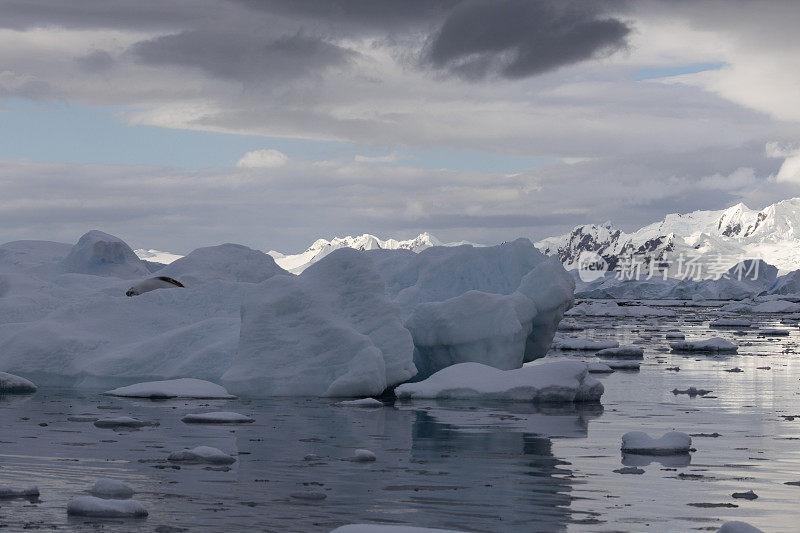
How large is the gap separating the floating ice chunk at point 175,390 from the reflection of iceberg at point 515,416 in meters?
A: 3.94

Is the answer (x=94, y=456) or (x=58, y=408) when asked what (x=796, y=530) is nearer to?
(x=94, y=456)

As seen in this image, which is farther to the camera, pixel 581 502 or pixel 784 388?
pixel 784 388

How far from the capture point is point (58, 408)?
Answer: 18984mm

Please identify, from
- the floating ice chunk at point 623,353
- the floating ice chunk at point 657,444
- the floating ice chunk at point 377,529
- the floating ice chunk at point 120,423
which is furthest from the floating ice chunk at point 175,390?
the floating ice chunk at point 623,353

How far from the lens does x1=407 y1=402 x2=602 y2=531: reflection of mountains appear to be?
380 inches

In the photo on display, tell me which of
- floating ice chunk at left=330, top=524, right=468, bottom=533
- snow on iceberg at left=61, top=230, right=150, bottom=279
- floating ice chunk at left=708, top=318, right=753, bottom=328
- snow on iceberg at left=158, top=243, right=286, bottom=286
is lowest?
floating ice chunk at left=330, top=524, right=468, bottom=533

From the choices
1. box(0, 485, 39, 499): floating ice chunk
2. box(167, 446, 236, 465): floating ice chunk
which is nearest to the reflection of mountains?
box(167, 446, 236, 465): floating ice chunk

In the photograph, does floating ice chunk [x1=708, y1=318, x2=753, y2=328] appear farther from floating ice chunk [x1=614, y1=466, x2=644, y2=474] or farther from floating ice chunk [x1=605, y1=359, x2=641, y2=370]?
floating ice chunk [x1=614, y1=466, x2=644, y2=474]

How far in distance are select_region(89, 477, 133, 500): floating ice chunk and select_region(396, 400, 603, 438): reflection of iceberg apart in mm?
7473

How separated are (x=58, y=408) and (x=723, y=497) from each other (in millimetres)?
12730

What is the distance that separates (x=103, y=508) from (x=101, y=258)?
38.6 m

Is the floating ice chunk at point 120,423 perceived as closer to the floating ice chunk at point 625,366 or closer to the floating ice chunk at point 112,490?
the floating ice chunk at point 112,490

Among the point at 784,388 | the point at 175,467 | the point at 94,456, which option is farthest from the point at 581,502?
the point at 784,388

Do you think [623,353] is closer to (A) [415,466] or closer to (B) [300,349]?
(B) [300,349]
